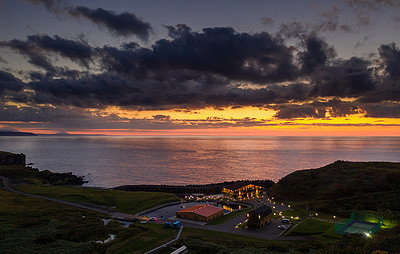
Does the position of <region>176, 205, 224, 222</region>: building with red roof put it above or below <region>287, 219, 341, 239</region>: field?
below

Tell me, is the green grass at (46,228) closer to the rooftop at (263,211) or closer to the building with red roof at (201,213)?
the building with red roof at (201,213)

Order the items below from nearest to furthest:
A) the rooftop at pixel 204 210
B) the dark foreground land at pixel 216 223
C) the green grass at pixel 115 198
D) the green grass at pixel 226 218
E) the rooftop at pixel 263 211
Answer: the dark foreground land at pixel 216 223 → the rooftop at pixel 263 211 → the green grass at pixel 226 218 → the rooftop at pixel 204 210 → the green grass at pixel 115 198

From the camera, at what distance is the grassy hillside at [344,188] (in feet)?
215

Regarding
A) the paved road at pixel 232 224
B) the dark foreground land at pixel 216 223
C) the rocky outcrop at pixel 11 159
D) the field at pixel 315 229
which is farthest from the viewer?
the rocky outcrop at pixel 11 159

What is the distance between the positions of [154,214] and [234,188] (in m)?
33.3

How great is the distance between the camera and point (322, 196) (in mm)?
79812

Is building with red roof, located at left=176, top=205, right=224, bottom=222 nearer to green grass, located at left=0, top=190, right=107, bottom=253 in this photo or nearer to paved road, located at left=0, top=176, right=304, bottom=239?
paved road, located at left=0, top=176, right=304, bottom=239

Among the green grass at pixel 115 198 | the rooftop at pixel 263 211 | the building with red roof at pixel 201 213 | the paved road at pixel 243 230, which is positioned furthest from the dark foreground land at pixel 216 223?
the rooftop at pixel 263 211

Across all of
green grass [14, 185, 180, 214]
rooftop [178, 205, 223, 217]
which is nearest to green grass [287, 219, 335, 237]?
rooftop [178, 205, 223, 217]

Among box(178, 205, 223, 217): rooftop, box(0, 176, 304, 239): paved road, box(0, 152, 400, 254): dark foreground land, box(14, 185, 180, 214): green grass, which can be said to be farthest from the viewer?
box(14, 185, 180, 214): green grass

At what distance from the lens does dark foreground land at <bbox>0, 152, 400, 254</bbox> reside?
41.8 metres

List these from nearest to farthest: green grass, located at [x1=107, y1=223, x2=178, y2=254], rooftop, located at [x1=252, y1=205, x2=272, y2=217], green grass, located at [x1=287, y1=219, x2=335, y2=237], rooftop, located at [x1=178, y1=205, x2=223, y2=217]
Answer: green grass, located at [x1=107, y1=223, x2=178, y2=254] < green grass, located at [x1=287, y1=219, x2=335, y2=237] < rooftop, located at [x1=252, y1=205, x2=272, y2=217] < rooftop, located at [x1=178, y1=205, x2=223, y2=217]

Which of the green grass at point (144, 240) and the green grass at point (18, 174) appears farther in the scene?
the green grass at point (18, 174)

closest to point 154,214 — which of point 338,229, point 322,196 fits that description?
point 338,229
